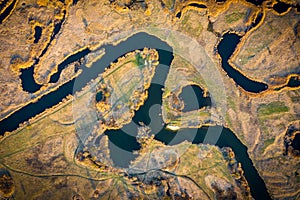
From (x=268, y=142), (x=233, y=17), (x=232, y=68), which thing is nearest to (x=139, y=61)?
(x=232, y=68)

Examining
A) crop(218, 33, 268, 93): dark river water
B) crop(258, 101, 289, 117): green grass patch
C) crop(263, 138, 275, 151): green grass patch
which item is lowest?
crop(263, 138, 275, 151): green grass patch

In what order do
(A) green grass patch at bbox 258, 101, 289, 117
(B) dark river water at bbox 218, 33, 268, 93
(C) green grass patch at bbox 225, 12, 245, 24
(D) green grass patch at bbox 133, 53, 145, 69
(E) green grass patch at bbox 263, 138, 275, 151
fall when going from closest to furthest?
(E) green grass patch at bbox 263, 138, 275, 151, (A) green grass patch at bbox 258, 101, 289, 117, (B) dark river water at bbox 218, 33, 268, 93, (D) green grass patch at bbox 133, 53, 145, 69, (C) green grass patch at bbox 225, 12, 245, 24

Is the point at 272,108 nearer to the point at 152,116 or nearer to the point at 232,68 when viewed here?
the point at 232,68

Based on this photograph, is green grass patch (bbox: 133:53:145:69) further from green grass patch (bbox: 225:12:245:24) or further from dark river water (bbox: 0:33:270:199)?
green grass patch (bbox: 225:12:245:24)

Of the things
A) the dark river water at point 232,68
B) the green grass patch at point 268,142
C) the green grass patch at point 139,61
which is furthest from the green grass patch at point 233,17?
the green grass patch at point 268,142

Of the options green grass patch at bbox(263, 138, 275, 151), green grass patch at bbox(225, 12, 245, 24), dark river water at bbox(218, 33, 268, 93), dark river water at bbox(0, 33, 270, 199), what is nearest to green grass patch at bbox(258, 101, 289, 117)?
dark river water at bbox(218, 33, 268, 93)

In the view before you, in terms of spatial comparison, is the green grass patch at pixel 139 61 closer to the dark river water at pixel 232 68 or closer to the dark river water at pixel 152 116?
the dark river water at pixel 152 116
